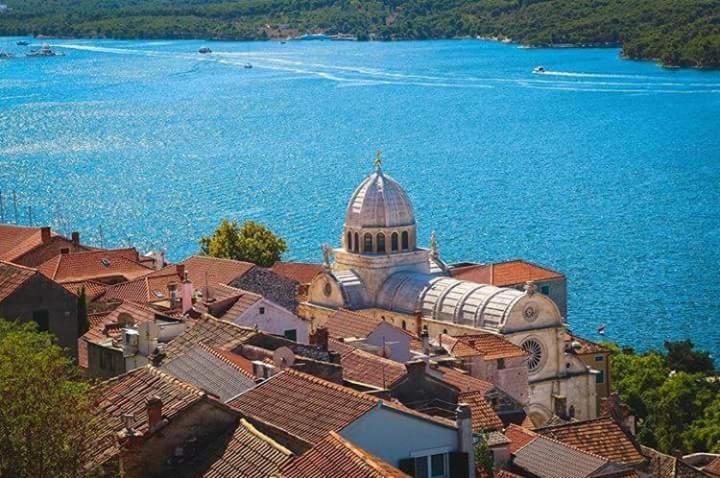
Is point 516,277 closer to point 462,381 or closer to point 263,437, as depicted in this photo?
point 462,381

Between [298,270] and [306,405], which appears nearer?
[306,405]

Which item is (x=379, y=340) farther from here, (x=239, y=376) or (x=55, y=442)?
(x=55, y=442)

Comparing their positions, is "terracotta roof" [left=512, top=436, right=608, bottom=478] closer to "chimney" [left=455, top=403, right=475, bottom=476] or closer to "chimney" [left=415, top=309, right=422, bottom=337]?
"chimney" [left=455, top=403, right=475, bottom=476]

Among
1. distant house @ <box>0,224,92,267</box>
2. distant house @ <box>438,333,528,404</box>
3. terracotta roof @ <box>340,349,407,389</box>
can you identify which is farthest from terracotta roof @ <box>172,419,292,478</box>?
distant house @ <box>0,224,92,267</box>

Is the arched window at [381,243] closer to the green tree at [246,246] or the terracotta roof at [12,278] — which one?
the green tree at [246,246]

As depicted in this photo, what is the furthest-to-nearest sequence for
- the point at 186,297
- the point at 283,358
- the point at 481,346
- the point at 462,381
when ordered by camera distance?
the point at 481,346 → the point at 186,297 → the point at 462,381 → the point at 283,358

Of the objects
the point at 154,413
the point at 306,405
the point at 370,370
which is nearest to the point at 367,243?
the point at 370,370
